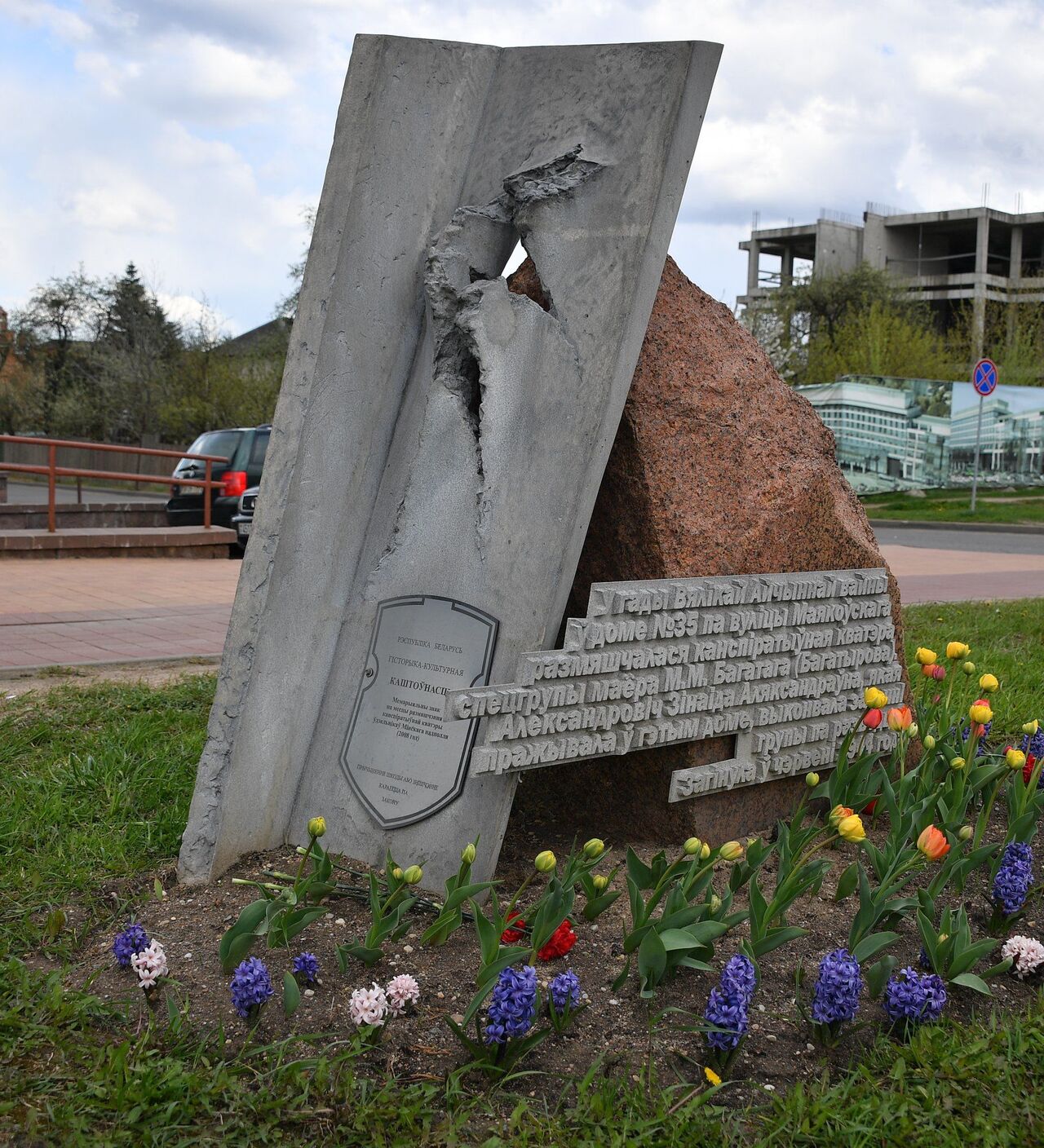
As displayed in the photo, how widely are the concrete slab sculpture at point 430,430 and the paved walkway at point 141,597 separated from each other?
3.17 m

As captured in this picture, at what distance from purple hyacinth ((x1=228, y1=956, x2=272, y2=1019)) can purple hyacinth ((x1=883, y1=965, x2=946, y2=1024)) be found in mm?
1402

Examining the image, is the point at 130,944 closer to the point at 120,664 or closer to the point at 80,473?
the point at 120,664

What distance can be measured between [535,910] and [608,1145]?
76cm

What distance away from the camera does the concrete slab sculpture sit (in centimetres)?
353

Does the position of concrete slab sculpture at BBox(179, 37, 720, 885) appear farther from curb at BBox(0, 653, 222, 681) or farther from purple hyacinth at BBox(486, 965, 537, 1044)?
curb at BBox(0, 653, 222, 681)

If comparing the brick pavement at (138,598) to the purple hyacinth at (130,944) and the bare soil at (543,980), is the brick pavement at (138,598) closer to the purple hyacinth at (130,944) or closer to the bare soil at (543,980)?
the bare soil at (543,980)

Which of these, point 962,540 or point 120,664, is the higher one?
point 962,540

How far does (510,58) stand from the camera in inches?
158

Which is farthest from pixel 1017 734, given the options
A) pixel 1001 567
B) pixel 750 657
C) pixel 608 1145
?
pixel 1001 567

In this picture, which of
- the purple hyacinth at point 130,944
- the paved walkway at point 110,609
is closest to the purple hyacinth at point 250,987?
the purple hyacinth at point 130,944

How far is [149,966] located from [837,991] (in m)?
1.52

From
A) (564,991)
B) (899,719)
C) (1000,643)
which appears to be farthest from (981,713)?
(1000,643)

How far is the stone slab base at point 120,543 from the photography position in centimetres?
1232

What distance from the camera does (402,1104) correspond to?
2439 mm
